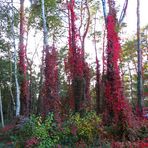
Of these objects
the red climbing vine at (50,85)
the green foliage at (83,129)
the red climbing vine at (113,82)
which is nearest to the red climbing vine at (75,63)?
the red climbing vine at (50,85)

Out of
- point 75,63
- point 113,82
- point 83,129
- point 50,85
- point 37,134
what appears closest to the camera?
point 37,134

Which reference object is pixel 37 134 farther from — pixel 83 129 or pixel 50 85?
pixel 50 85

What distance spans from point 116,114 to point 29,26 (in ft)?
66.1

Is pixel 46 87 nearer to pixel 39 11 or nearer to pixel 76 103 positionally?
pixel 76 103

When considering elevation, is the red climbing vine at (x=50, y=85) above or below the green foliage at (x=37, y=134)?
above

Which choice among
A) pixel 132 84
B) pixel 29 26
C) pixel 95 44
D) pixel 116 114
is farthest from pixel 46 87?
pixel 132 84

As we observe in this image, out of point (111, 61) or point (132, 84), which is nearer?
point (111, 61)

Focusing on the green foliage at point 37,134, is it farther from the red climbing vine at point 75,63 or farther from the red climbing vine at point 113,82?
the red climbing vine at point 75,63

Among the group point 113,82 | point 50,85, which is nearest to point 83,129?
point 113,82

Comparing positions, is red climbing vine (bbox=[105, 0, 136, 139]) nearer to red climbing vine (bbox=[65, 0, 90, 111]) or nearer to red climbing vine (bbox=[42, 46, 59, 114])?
red climbing vine (bbox=[42, 46, 59, 114])

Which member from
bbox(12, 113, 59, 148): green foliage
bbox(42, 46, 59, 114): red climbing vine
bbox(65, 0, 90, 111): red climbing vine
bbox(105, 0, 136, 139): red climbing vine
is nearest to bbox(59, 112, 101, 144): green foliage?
bbox(12, 113, 59, 148): green foliage

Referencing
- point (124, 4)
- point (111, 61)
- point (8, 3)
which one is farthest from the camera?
point (124, 4)

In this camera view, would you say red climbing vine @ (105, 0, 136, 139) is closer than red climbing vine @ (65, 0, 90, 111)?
Yes

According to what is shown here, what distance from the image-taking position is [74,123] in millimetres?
14695
